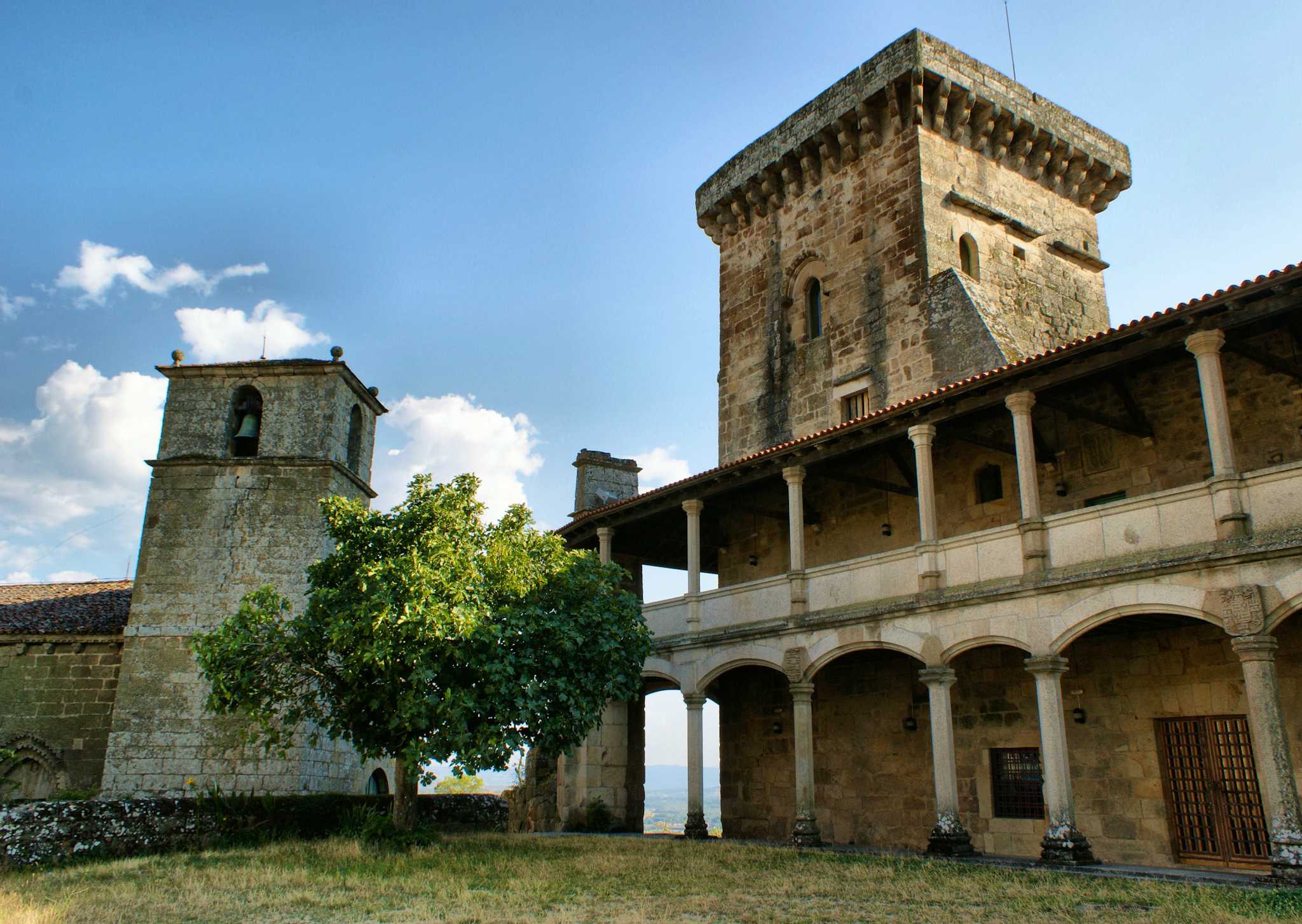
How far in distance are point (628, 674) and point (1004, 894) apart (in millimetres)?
7458

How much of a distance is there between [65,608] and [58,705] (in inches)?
116

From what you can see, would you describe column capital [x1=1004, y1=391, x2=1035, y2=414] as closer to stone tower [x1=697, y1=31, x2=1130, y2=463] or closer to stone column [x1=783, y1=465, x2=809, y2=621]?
stone column [x1=783, y1=465, x2=809, y2=621]

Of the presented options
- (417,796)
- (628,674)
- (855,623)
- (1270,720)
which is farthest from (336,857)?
(1270,720)

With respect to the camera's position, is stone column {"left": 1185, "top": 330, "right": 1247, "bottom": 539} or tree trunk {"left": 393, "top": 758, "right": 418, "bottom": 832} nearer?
stone column {"left": 1185, "top": 330, "right": 1247, "bottom": 539}

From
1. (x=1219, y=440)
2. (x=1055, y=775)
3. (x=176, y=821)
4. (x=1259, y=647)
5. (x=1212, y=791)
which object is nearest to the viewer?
(x=1259, y=647)

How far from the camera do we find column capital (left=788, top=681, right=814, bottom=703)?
633 inches

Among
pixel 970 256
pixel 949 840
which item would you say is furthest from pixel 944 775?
pixel 970 256

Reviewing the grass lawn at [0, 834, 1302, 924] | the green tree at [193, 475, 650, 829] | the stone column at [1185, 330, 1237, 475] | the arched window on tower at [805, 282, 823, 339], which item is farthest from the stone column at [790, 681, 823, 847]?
the arched window on tower at [805, 282, 823, 339]

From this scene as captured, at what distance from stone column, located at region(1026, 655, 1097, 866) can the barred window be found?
3.25 m

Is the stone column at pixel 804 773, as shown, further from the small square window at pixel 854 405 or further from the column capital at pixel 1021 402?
the small square window at pixel 854 405

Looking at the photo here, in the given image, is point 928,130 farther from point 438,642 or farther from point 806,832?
point 438,642

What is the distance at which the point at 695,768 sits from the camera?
17.8 m

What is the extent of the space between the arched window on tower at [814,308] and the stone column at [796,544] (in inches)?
288

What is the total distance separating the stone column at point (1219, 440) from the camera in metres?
11.4
